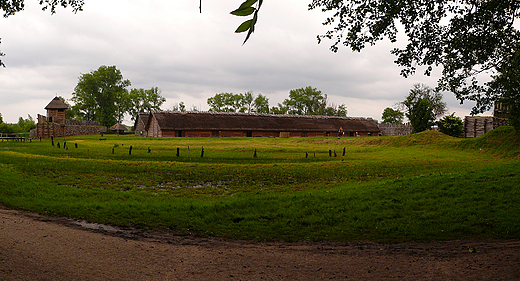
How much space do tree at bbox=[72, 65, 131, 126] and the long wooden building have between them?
19.1m

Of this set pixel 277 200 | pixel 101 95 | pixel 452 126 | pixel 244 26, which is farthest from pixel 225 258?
pixel 101 95

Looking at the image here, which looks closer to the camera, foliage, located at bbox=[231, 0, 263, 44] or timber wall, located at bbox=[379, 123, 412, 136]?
foliage, located at bbox=[231, 0, 263, 44]

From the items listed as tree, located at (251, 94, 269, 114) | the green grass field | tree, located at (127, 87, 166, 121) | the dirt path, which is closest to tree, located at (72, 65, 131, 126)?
tree, located at (127, 87, 166, 121)

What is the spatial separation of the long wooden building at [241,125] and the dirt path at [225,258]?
5435 centimetres

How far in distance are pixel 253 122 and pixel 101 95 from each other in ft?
152

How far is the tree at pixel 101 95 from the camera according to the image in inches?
3428

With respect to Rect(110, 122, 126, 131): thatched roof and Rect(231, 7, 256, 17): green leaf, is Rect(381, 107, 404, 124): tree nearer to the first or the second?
Rect(110, 122, 126, 131): thatched roof

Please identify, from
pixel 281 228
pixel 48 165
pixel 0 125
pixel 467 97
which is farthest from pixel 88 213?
pixel 0 125

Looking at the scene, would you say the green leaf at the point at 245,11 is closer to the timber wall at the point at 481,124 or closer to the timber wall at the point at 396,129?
the timber wall at the point at 481,124

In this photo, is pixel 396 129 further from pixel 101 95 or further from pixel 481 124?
pixel 101 95

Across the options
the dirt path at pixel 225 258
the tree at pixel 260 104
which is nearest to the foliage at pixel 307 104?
the tree at pixel 260 104

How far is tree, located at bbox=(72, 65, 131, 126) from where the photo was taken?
286ft

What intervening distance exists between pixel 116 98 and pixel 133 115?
622 centimetres

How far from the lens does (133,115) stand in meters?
91.5
